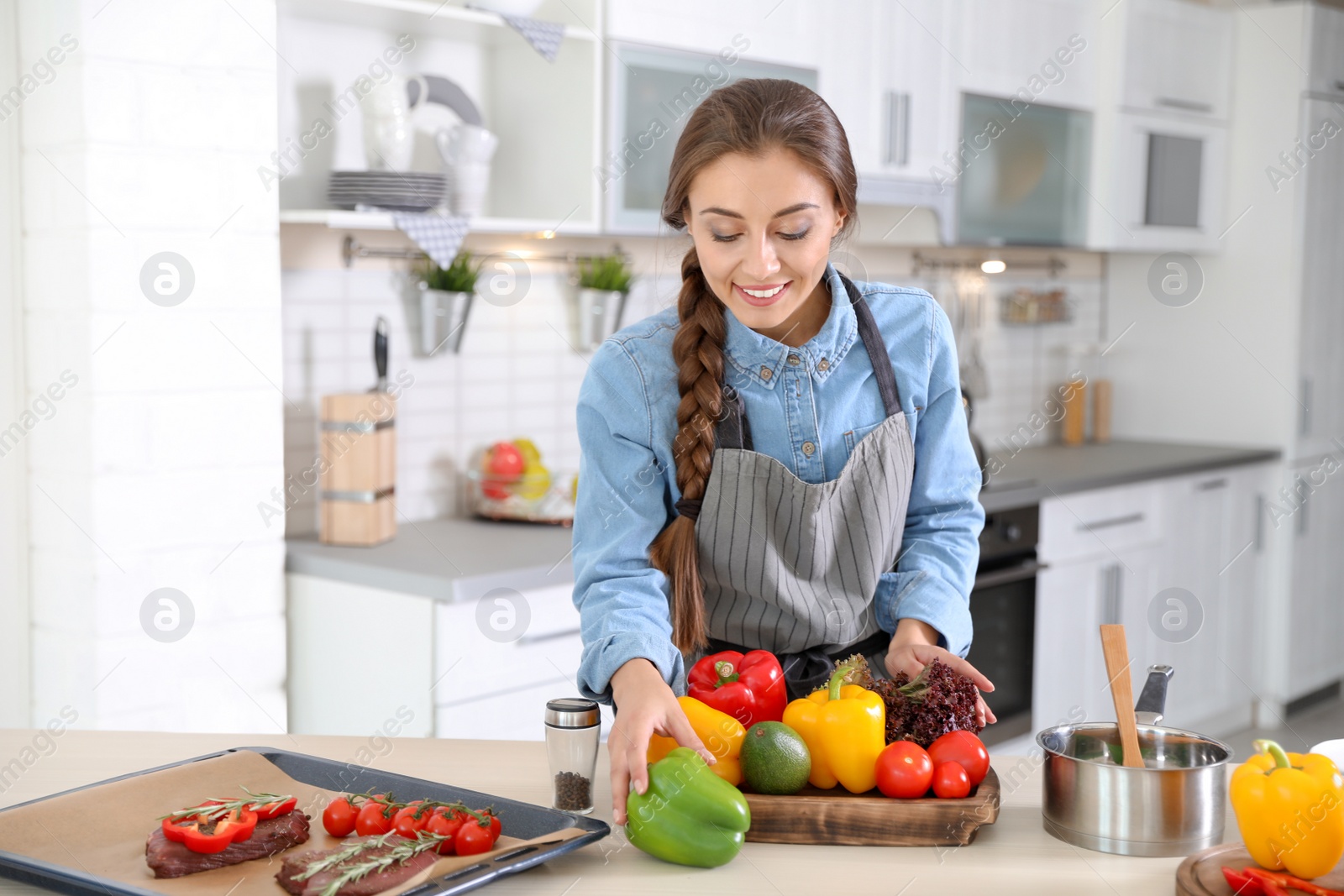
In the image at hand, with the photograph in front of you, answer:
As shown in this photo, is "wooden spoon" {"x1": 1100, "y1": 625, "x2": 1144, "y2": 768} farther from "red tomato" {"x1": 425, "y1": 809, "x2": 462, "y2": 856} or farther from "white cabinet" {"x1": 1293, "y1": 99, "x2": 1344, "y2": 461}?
"white cabinet" {"x1": 1293, "y1": 99, "x2": 1344, "y2": 461}

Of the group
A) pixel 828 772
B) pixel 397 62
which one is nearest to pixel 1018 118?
pixel 397 62

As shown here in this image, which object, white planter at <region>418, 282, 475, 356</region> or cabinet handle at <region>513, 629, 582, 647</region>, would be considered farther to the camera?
white planter at <region>418, 282, 475, 356</region>

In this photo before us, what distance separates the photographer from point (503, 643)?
7.55 ft

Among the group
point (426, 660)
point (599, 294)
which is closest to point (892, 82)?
point (599, 294)

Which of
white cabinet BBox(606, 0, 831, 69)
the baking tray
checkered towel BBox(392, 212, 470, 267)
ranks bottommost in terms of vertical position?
the baking tray

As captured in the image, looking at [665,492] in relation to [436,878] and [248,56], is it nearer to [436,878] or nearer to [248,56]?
[436,878]

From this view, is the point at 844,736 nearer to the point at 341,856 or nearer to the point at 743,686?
the point at 743,686

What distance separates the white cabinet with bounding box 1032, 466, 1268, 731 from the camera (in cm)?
342

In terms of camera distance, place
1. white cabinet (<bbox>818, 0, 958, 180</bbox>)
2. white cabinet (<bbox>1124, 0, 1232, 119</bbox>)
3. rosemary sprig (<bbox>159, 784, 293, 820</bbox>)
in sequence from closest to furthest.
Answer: rosemary sprig (<bbox>159, 784, 293, 820</bbox>) → white cabinet (<bbox>818, 0, 958, 180</bbox>) → white cabinet (<bbox>1124, 0, 1232, 119</bbox>)

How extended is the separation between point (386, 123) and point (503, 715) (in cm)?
116

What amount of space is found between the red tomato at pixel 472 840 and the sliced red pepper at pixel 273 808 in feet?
0.52

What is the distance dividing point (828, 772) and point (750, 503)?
1.32ft

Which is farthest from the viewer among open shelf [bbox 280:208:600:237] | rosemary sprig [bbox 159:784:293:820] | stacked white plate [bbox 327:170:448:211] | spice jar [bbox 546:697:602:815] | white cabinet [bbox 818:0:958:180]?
white cabinet [bbox 818:0:958:180]

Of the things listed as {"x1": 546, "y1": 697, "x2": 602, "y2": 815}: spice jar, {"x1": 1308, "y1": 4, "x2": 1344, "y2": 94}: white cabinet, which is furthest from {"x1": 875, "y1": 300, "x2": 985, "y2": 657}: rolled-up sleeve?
{"x1": 1308, "y1": 4, "x2": 1344, "y2": 94}: white cabinet
